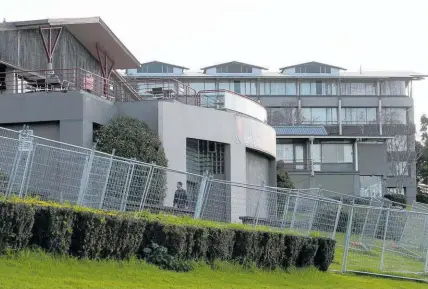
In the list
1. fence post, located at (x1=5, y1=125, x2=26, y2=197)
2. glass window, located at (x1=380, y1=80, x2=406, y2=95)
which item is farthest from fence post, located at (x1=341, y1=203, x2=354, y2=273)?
glass window, located at (x1=380, y1=80, x2=406, y2=95)

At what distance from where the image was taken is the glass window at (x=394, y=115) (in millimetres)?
77681

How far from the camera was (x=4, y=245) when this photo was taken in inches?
416

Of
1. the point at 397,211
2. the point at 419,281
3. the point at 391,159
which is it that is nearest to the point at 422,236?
the point at 397,211

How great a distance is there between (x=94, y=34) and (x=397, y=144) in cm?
4348

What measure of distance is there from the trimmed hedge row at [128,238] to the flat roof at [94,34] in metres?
18.2

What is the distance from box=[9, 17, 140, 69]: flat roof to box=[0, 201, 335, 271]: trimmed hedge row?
59.8 ft

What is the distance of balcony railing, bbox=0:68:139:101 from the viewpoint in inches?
1127

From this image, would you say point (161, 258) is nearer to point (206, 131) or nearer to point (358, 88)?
point (206, 131)

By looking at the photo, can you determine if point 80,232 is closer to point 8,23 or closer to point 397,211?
point 397,211

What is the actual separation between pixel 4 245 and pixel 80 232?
1273 millimetres

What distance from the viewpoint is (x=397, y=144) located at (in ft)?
237

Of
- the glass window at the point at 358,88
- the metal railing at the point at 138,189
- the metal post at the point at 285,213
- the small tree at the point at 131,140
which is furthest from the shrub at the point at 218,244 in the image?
the glass window at the point at 358,88

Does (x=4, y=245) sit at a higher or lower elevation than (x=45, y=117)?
lower

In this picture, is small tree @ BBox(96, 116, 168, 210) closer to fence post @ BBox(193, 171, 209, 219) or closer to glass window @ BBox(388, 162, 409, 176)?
fence post @ BBox(193, 171, 209, 219)
